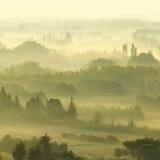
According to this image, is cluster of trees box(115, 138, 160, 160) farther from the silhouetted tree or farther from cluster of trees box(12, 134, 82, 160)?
the silhouetted tree

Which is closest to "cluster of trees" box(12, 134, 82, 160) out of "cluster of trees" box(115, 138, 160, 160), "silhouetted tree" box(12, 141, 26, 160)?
"silhouetted tree" box(12, 141, 26, 160)

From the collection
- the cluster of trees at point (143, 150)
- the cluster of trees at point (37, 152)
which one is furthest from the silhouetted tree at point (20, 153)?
the cluster of trees at point (143, 150)

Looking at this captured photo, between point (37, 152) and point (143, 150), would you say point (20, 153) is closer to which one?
point (37, 152)

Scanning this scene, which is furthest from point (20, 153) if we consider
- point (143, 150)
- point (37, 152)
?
point (143, 150)

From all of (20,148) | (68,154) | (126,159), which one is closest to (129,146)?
(126,159)

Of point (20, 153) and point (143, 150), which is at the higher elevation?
point (143, 150)

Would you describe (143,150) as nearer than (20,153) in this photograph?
No

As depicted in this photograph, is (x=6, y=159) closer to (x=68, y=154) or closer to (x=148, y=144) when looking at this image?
(x=68, y=154)

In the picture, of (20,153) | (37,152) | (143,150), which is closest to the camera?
(20,153)

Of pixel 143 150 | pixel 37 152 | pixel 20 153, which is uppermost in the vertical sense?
pixel 143 150

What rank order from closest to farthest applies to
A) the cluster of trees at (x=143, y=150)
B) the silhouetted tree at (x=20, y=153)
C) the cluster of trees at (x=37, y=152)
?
1. the silhouetted tree at (x=20, y=153)
2. the cluster of trees at (x=37, y=152)
3. the cluster of trees at (x=143, y=150)

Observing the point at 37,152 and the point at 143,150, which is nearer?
the point at 37,152

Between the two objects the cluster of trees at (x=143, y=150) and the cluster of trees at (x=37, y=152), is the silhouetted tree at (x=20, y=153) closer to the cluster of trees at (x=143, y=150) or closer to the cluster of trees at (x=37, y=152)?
the cluster of trees at (x=37, y=152)

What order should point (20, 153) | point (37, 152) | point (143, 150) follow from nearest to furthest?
1. point (20, 153)
2. point (37, 152)
3. point (143, 150)
